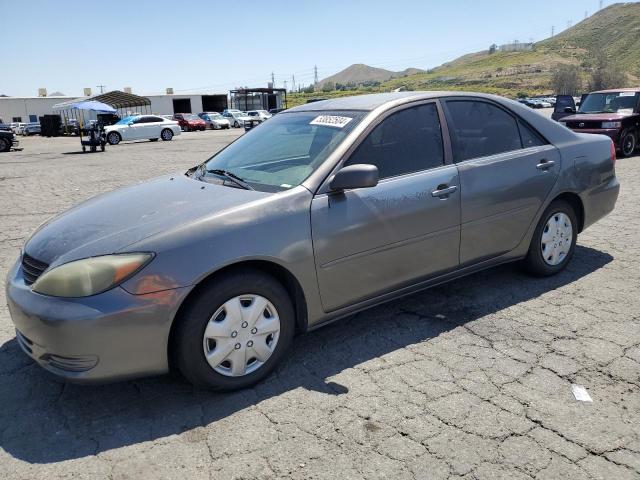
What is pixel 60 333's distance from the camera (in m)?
2.47

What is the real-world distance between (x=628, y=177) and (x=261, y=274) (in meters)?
9.20

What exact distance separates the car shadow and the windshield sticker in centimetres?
144

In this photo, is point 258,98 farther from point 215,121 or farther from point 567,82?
point 567,82

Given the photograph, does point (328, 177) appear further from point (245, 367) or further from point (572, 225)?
point (572, 225)

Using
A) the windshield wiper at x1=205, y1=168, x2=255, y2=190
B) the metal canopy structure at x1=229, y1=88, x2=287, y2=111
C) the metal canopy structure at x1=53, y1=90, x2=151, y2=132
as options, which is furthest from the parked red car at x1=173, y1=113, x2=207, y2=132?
the windshield wiper at x1=205, y1=168, x2=255, y2=190

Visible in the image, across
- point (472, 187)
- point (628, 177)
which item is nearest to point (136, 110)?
point (628, 177)

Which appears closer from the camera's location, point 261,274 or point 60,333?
point 60,333

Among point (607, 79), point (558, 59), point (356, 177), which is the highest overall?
point (558, 59)

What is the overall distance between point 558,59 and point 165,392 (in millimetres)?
145855

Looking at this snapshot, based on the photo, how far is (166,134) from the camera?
30625mm

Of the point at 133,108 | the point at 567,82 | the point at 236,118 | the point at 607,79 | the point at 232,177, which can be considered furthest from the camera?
the point at 567,82

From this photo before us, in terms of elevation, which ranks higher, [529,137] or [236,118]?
[236,118]

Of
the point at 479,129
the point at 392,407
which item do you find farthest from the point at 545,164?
the point at 392,407

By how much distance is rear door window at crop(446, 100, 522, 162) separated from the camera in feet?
12.5
